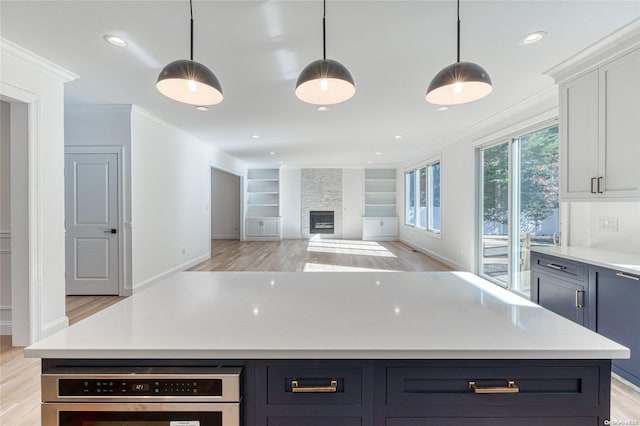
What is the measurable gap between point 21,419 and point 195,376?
6.34ft

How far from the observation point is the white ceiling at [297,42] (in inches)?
81.8

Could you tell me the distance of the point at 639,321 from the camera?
1.99 metres

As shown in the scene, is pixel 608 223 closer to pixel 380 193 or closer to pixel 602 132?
pixel 602 132

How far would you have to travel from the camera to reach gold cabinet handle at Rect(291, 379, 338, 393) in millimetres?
943

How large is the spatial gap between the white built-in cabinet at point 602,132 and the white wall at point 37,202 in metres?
4.68

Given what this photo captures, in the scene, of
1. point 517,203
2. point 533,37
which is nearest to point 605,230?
point 517,203

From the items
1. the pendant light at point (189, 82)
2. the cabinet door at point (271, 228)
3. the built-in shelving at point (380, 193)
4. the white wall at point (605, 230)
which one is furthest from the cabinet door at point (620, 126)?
the cabinet door at point (271, 228)

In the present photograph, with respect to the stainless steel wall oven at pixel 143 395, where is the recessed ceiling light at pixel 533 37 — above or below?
above

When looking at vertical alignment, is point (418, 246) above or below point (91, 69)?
Answer: below

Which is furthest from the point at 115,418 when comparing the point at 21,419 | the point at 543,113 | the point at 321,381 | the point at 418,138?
the point at 418,138

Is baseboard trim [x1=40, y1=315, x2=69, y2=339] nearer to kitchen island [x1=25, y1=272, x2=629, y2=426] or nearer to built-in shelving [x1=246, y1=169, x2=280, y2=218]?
kitchen island [x1=25, y1=272, x2=629, y2=426]

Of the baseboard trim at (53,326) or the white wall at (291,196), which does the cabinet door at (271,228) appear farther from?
the baseboard trim at (53,326)

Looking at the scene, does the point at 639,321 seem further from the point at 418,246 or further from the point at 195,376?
the point at 418,246

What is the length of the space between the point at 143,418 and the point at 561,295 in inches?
119
